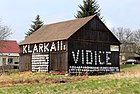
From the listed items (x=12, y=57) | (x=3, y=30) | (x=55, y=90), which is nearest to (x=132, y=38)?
(x=12, y=57)

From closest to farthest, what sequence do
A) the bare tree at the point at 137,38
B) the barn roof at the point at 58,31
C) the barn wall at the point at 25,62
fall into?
1. the barn roof at the point at 58,31
2. the barn wall at the point at 25,62
3. the bare tree at the point at 137,38

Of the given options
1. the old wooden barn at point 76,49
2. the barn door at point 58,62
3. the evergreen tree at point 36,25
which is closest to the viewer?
the barn door at point 58,62

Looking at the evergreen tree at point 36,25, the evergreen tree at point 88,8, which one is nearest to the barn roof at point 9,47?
the evergreen tree at point 36,25

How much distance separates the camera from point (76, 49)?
1662 inches

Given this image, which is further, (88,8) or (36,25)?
(36,25)

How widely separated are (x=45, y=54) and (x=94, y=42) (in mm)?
6507

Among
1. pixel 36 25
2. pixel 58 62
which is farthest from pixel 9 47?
pixel 58 62

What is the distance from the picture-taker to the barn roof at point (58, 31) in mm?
43438

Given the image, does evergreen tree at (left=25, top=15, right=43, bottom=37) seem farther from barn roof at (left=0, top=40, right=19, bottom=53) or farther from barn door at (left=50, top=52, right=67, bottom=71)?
barn door at (left=50, top=52, right=67, bottom=71)

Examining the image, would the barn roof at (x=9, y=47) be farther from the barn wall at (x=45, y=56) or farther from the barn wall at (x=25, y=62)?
the barn wall at (x=45, y=56)

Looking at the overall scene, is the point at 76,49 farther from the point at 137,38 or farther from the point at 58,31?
the point at 137,38

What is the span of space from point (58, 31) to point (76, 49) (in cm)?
543

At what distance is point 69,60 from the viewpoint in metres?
41.4

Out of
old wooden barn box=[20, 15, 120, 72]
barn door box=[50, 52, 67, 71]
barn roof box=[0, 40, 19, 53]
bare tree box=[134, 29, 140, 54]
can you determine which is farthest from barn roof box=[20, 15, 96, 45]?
bare tree box=[134, 29, 140, 54]
